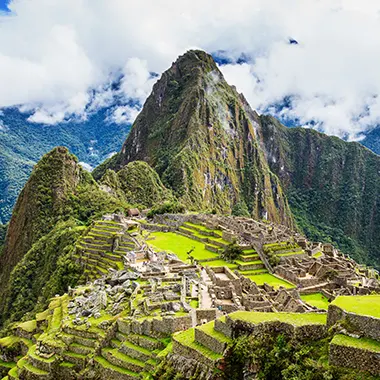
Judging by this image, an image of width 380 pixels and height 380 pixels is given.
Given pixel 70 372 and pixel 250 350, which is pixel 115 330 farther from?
pixel 250 350

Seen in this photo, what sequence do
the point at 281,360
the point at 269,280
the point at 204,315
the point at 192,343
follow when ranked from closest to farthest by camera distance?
1. the point at 281,360
2. the point at 192,343
3. the point at 204,315
4. the point at 269,280

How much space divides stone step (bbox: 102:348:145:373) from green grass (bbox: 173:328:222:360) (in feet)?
7.10

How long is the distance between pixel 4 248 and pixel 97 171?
8092 cm

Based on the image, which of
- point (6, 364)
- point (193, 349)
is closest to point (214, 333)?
point (193, 349)

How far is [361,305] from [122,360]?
8.68m

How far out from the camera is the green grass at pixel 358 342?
10.5 meters

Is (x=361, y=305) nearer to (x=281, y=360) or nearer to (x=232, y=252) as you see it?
(x=281, y=360)

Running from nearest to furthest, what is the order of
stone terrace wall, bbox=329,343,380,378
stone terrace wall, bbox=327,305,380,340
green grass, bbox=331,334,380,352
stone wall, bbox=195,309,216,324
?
stone terrace wall, bbox=329,343,380,378 < green grass, bbox=331,334,380,352 < stone terrace wall, bbox=327,305,380,340 < stone wall, bbox=195,309,216,324

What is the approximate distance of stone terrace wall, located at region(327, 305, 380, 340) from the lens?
10773mm

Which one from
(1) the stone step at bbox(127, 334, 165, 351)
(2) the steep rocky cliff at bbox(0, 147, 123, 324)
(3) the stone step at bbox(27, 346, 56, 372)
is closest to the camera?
(1) the stone step at bbox(127, 334, 165, 351)

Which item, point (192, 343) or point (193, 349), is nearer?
point (193, 349)

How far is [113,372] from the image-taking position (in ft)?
53.5

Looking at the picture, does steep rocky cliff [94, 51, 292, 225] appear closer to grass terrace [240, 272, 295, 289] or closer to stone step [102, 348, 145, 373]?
grass terrace [240, 272, 295, 289]

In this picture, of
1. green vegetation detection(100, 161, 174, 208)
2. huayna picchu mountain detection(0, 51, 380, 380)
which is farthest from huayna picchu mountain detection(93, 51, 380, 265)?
green vegetation detection(100, 161, 174, 208)
